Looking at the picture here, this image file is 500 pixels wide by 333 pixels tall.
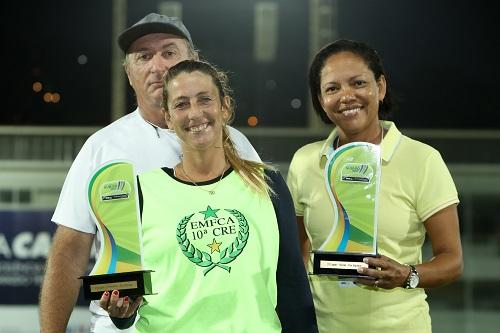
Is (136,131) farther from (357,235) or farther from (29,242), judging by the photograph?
(29,242)

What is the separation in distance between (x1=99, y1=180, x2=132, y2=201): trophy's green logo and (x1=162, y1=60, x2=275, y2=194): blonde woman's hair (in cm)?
13

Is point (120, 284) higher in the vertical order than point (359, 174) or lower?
lower

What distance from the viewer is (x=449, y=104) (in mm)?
3203

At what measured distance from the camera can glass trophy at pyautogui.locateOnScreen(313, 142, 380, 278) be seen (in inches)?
52.2

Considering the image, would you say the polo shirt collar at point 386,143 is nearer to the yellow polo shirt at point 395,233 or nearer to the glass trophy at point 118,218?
the yellow polo shirt at point 395,233

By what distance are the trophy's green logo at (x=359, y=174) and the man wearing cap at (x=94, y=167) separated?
0.53 feet

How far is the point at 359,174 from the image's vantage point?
1.33m

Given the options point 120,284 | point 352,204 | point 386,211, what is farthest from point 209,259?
point 386,211

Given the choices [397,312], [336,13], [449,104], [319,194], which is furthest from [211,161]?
[449,104]

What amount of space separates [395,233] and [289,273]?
10.0 inches

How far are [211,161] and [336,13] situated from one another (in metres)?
1.79

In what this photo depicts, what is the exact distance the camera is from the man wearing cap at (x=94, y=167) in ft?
4.59

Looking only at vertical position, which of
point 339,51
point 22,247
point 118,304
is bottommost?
point 22,247

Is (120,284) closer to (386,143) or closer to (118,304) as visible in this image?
(118,304)
